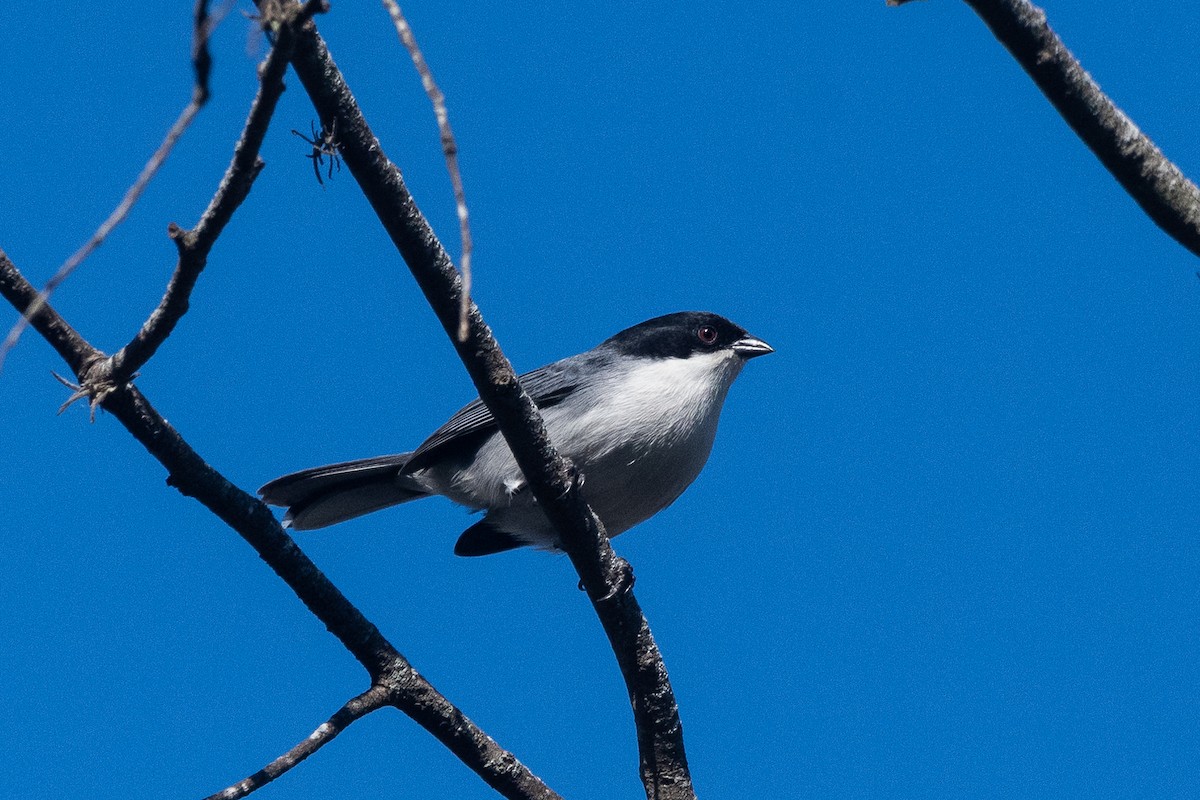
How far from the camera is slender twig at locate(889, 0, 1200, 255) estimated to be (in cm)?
296

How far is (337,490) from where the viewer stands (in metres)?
6.73

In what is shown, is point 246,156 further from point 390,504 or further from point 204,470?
point 390,504

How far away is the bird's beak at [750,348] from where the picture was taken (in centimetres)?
704

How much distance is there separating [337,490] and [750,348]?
254 centimetres

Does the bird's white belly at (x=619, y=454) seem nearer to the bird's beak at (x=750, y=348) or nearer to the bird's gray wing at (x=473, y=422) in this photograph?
the bird's gray wing at (x=473, y=422)

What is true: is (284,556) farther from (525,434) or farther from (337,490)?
(337,490)

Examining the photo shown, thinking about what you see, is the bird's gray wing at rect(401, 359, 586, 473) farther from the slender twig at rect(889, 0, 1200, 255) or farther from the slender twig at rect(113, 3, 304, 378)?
the slender twig at rect(889, 0, 1200, 255)

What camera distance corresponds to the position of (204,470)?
4137 mm

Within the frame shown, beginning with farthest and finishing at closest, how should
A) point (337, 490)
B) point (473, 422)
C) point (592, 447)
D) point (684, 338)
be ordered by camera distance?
point (684, 338)
point (337, 490)
point (473, 422)
point (592, 447)

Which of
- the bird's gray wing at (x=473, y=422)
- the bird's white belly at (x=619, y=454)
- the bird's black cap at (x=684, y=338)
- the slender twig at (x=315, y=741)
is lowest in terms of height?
the slender twig at (x=315, y=741)

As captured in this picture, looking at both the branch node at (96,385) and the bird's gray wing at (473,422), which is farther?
the bird's gray wing at (473,422)

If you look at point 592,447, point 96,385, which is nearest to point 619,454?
point 592,447

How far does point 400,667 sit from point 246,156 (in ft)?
7.65

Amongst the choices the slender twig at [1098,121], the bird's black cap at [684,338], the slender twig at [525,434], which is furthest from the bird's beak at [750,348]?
the slender twig at [1098,121]
